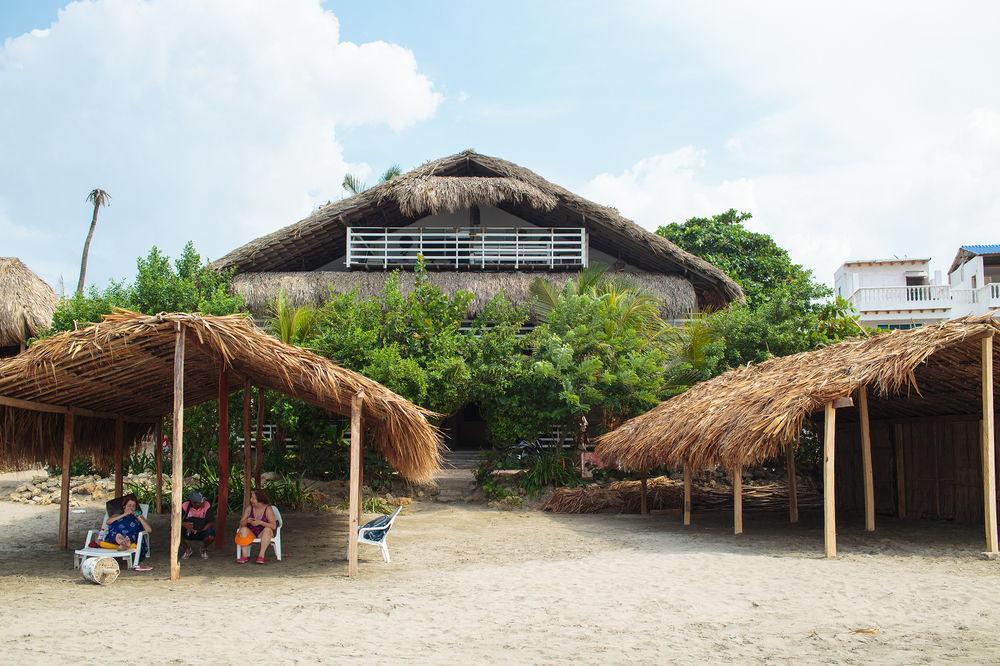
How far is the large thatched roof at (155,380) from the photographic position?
6930 millimetres

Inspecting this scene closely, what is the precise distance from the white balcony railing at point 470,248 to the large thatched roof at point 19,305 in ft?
29.1

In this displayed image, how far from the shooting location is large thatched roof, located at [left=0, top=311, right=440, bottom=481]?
693 centimetres

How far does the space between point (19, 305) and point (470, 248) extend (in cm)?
1109

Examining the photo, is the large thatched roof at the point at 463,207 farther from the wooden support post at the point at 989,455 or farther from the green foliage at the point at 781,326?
the wooden support post at the point at 989,455

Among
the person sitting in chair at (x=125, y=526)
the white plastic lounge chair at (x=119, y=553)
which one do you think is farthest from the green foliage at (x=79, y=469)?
the white plastic lounge chair at (x=119, y=553)

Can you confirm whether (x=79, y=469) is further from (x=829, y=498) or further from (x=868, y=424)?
(x=868, y=424)

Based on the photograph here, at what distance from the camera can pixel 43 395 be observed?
8109 mm

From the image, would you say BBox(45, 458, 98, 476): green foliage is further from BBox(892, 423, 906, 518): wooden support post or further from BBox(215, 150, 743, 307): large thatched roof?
BBox(892, 423, 906, 518): wooden support post

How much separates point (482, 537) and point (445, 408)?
3.11m

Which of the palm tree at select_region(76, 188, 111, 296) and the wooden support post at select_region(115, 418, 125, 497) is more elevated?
the palm tree at select_region(76, 188, 111, 296)

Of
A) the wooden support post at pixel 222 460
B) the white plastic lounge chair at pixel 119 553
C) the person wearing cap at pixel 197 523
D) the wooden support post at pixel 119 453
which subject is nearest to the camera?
the white plastic lounge chair at pixel 119 553

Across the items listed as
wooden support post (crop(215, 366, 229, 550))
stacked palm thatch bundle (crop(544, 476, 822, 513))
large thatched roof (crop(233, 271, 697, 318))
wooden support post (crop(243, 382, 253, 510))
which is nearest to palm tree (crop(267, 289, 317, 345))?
large thatched roof (crop(233, 271, 697, 318))

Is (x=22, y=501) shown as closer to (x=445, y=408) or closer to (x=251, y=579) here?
(x=445, y=408)

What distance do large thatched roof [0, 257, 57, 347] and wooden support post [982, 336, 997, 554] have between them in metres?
19.1
